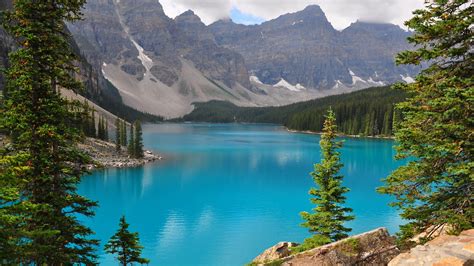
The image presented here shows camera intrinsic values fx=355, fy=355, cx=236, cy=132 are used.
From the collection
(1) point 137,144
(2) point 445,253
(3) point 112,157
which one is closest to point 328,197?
(2) point 445,253

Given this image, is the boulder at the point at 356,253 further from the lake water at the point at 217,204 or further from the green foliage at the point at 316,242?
the lake water at the point at 217,204

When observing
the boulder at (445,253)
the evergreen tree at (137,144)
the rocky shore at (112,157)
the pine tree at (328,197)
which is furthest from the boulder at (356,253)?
the evergreen tree at (137,144)

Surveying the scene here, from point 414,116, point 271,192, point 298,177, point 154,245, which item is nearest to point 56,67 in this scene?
point 414,116

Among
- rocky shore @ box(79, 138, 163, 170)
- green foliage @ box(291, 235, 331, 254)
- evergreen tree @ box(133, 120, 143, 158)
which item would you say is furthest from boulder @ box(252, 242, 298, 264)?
evergreen tree @ box(133, 120, 143, 158)

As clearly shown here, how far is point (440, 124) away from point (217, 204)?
129ft

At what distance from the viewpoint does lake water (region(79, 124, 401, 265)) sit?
108 feet

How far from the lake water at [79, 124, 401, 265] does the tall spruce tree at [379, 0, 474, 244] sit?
19150 mm

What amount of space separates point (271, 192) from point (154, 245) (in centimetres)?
2571

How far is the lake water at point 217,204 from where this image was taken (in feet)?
108

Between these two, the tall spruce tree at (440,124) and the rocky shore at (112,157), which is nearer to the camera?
the tall spruce tree at (440,124)

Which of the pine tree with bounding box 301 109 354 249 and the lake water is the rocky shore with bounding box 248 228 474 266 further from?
the lake water

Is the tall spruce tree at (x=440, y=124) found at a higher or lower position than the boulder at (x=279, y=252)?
higher

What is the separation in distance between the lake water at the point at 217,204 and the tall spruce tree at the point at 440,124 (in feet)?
62.8

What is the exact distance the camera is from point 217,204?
158 feet
